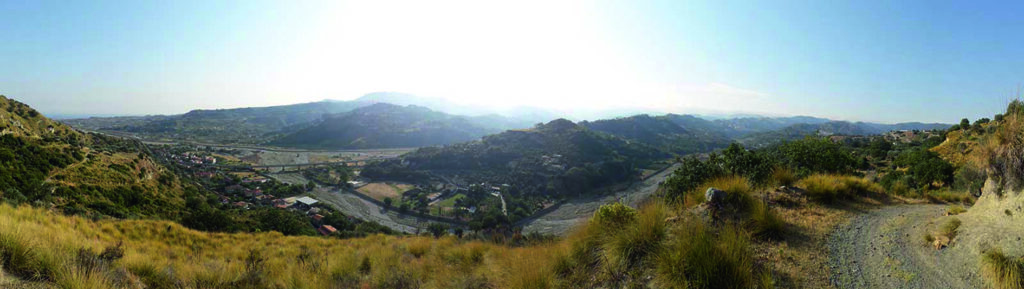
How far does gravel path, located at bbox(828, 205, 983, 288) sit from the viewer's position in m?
3.82

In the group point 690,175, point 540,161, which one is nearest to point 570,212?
point 540,161

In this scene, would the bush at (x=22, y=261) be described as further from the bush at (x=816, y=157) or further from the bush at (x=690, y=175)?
the bush at (x=816, y=157)

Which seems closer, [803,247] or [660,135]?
[803,247]

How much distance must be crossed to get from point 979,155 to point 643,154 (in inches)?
4044

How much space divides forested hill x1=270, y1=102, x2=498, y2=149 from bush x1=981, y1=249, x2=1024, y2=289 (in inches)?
6131

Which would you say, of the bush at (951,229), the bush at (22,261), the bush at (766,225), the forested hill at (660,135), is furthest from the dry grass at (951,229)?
the forested hill at (660,135)

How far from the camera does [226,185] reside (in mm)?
58125

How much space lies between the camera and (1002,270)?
11.5 feet

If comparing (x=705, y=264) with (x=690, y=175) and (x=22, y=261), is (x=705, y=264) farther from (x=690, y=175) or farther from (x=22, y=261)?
(x=690, y=175)

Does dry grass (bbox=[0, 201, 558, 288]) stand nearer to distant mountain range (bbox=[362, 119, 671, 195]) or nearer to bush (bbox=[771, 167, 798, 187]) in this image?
bush (bbox=[771, 167, 798, 187])

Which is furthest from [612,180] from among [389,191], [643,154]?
[389,191]

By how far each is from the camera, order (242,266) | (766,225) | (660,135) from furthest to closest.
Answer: (660,135) < (242,266) < (766,225)

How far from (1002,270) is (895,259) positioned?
946 millimetres

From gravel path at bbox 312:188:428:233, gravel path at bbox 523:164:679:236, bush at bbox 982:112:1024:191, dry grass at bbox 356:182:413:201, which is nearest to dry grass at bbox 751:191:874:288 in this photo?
bush at bbox 982:112:1024:191
